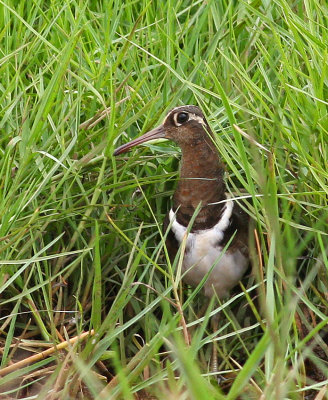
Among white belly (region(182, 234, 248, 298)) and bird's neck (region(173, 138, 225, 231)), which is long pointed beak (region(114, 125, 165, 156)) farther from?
white belly (region(182, 234, 248, 298))

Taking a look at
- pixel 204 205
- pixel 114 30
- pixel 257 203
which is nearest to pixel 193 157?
pixel 204 205

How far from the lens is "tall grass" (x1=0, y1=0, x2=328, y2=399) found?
103 inches

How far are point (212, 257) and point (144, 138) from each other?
1.51ft

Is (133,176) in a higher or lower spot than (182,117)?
lower

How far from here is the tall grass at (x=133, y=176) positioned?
103 inches

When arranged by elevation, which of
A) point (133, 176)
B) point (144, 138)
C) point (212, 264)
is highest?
point (144, 138)

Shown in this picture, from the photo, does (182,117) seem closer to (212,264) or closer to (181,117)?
(181,117)

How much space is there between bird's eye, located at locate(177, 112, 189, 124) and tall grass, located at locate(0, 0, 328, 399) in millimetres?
64

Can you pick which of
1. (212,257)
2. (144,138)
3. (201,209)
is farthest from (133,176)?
(212,257)

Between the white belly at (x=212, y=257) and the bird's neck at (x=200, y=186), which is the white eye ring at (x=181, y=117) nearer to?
the bird's neck at (x=200, y=186)

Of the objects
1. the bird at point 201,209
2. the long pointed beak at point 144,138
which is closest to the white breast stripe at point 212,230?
the bird at point 201,209

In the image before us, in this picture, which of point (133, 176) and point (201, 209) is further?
point (133, 176)

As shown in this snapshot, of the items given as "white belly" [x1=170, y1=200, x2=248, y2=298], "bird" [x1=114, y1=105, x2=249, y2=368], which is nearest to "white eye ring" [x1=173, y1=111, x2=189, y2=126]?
"bird" [x1=114, y1=105, x2=249, y2=368]

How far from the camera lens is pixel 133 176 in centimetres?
296
